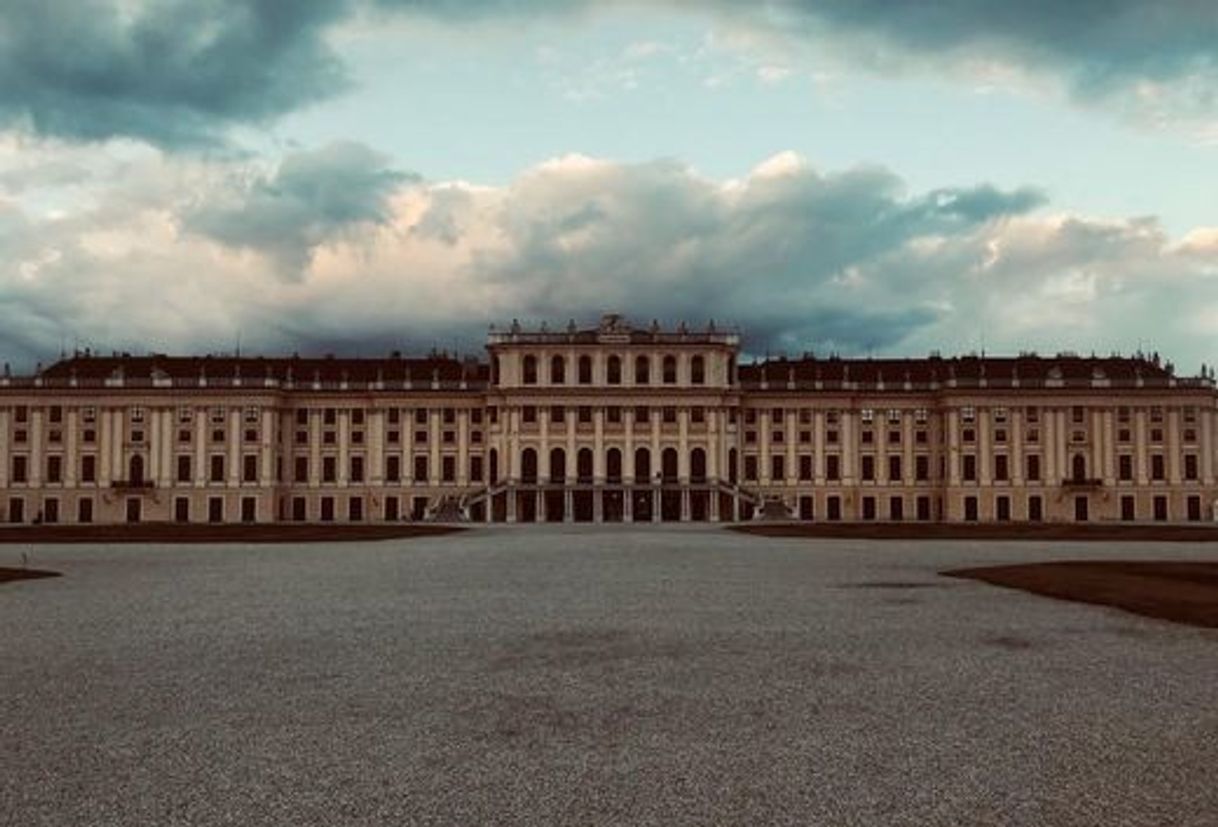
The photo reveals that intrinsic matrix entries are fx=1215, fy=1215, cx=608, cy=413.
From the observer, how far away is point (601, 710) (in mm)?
12969

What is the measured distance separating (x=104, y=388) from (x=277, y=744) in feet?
308

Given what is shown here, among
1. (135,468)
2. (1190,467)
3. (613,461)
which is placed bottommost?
(1190,467)

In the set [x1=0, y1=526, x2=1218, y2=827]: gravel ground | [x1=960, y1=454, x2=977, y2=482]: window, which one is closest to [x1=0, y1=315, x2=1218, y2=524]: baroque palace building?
[x1=960, y1=454, x2=977, y2=482]: window

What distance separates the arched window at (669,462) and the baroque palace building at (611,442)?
113 millimetres

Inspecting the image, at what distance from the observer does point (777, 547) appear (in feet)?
155

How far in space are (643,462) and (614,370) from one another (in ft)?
25.6

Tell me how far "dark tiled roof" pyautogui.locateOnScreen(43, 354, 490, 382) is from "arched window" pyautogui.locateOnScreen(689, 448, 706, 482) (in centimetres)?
2016

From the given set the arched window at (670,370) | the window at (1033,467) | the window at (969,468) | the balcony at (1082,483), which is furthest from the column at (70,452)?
the balcony at (1082,483)

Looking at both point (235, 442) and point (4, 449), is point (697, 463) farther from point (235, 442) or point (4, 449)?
point (4, 449)

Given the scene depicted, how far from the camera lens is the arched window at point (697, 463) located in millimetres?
96875

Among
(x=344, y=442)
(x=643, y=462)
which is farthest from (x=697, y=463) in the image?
(x=344, y=442)

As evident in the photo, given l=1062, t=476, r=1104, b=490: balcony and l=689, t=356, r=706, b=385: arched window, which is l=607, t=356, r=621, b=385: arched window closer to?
l=689, t=356, r=706, b=385: arched window

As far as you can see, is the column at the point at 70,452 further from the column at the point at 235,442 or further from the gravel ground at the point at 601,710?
the gravel ground at the point at 601,710

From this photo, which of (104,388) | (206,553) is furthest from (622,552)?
(104,388)
